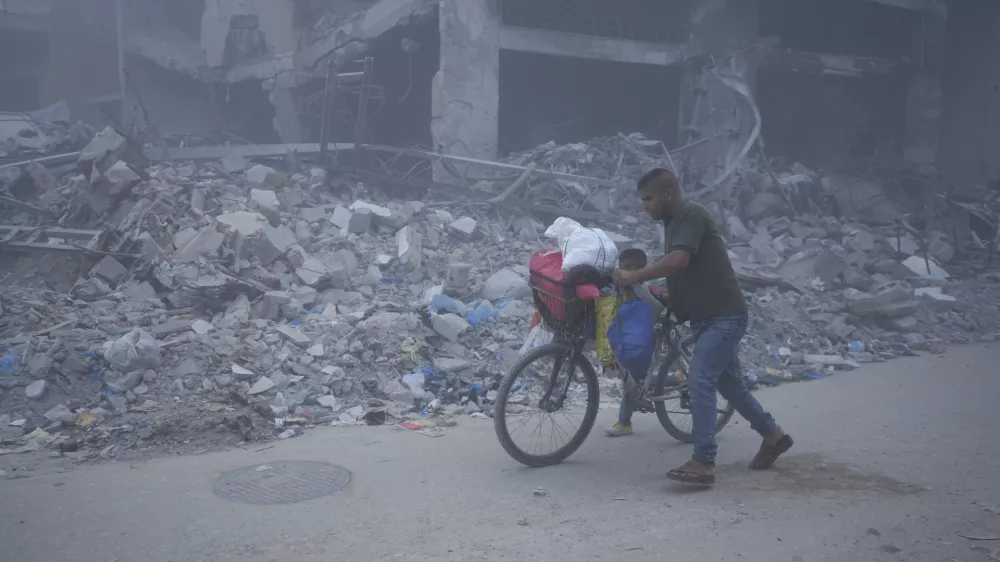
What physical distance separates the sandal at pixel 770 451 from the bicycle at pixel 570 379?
1.74ft

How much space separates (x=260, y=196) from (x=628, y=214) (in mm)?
5562

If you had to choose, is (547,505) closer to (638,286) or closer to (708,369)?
(708,369)

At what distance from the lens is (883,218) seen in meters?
13.7

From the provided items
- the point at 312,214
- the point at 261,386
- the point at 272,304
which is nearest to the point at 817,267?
the point at 272,304

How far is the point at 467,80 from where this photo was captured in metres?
12.6

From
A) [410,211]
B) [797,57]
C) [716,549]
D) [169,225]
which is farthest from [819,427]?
[797,57]

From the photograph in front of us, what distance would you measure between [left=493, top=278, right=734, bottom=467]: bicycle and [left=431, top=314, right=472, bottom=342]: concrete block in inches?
86.2

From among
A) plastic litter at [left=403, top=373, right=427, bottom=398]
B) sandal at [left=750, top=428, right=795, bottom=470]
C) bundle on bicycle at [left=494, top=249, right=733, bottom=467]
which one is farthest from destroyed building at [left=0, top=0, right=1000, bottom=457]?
sandal at [left=750, top=428, right=795, bottom=470]

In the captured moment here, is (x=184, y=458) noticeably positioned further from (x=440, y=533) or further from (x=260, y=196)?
(x=260, y=196)

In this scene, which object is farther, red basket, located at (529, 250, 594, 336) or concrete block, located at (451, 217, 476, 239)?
concrete block, located at (451, 217, 476, 239)

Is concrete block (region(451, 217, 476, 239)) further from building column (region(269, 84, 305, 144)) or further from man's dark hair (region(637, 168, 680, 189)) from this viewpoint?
building column (region(269, 84, 305, 144))

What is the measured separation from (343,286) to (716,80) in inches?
350

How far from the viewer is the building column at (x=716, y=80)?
13.7 metres

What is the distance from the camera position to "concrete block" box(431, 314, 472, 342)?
6.87m
